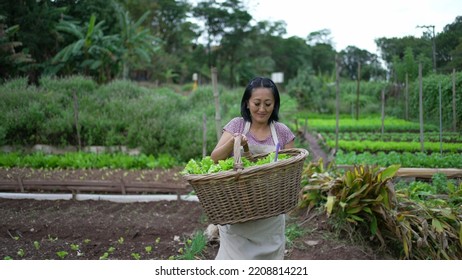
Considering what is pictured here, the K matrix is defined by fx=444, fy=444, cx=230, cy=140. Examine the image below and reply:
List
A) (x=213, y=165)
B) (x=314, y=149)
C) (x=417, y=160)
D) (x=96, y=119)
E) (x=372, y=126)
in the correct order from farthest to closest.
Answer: (x=372, y=126), (x=314, y=149), (x=96, y=119), (x=417, y=160), (x=213, y=165)

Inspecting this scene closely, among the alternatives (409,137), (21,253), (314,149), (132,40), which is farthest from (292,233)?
(132,40)

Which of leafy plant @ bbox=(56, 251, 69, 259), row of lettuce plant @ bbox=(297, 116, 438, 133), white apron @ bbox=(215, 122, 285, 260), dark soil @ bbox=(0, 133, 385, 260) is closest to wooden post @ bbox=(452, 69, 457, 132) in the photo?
row of lettuce plant @ bbox=(297, 116, 438, 133)

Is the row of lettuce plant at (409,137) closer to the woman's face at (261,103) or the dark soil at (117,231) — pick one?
the dark soil at (117,231)

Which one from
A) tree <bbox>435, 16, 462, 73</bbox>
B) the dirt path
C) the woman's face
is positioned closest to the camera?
the woman's face

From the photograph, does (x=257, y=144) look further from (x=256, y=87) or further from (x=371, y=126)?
(x=371, y=126)

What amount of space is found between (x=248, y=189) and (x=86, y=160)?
12.5 feet

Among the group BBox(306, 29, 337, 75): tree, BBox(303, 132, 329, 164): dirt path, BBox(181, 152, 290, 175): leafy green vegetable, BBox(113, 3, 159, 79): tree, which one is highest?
BBox(113, 3, 159, 79): tree

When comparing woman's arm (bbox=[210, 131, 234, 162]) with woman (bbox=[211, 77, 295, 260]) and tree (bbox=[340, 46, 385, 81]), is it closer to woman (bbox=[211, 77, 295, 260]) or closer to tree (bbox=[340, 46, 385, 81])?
woman (bbox=[211, 77, 295, 260])

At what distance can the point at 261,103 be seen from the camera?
6.72 ft

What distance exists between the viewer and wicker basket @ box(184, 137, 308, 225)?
1.82m

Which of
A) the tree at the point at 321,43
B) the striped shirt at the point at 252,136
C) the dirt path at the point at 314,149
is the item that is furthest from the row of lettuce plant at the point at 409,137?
the striped shirt at the point at 252,136

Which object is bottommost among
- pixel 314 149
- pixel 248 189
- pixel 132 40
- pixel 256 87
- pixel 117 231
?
pixel 117 231

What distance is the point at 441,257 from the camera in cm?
299

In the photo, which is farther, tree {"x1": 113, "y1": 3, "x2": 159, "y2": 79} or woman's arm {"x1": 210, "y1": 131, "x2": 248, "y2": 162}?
tree {"x1": 113, "y1": 3, "x2": 159, "y2": 79}
